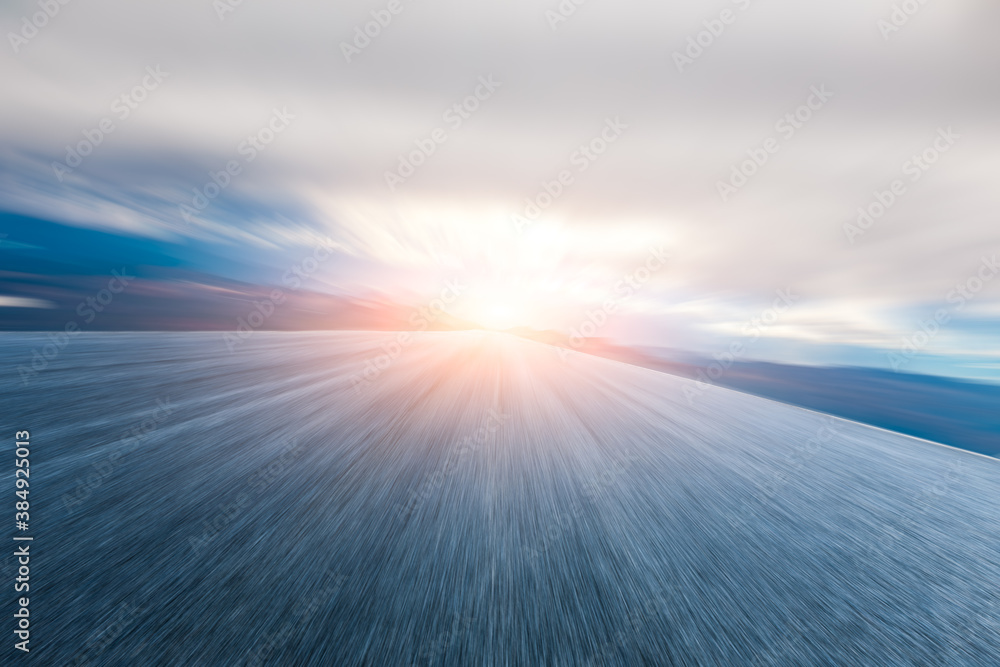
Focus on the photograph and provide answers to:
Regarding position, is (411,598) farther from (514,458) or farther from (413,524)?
(514,458)

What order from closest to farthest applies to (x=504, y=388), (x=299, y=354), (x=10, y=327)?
1. (x=504, y=388)
2. (x=10, y=327)
3. (x=299, y=354)

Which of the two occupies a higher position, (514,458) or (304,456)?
(514,458)

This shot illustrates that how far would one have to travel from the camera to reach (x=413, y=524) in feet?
5.33

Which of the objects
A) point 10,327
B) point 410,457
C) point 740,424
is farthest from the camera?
point 10,327

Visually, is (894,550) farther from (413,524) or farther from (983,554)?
(413,524)

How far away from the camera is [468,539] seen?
61.1 inches

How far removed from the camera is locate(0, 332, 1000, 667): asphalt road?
1.12 m

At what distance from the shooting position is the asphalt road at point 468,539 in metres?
1.12

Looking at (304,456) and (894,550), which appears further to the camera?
(304,456)

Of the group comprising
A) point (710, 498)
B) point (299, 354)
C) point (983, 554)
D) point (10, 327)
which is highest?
point (983, 554)

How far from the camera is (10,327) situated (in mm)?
4844

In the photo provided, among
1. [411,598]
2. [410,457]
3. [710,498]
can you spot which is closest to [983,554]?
[710,498]

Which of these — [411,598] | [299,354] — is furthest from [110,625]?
[299,354]

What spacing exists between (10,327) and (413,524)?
6.43m
